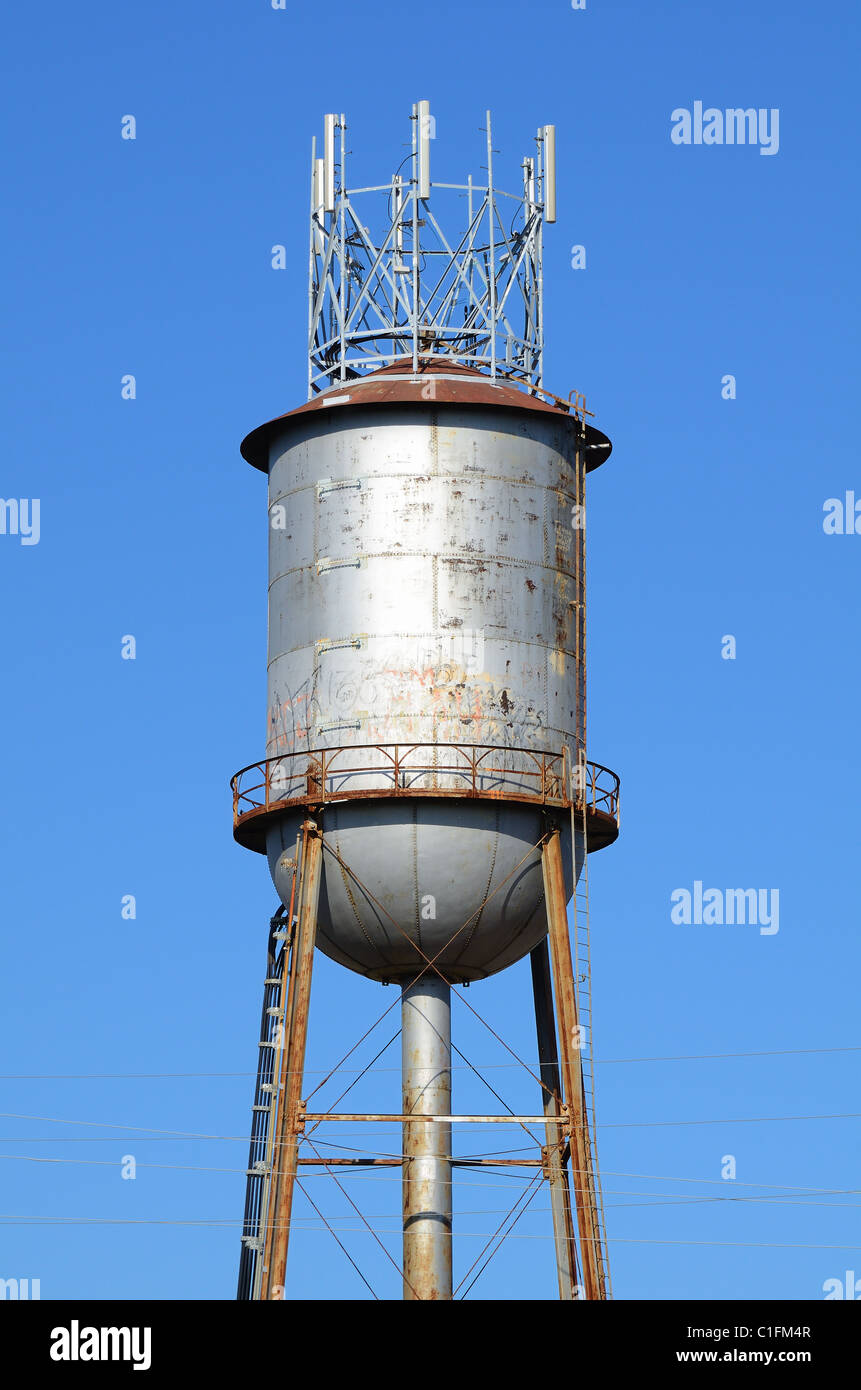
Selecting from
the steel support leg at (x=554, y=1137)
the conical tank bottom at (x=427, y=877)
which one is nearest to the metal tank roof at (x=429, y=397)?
the conical tank bottom at (x=427, y=877)

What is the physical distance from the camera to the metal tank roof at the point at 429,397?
36.8m

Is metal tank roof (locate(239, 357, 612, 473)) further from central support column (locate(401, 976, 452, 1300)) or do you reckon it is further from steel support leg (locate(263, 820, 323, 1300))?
central support column (locate(401, 976, 452, 1300))

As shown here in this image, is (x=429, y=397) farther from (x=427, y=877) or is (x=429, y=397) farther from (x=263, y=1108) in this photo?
(x=263, y=1108)

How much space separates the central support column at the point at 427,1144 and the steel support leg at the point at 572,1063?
2231 mm

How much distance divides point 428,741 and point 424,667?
1.05m

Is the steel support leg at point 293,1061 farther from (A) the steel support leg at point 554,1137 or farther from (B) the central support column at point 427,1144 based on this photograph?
(A) the steel support leg at point 554,1137

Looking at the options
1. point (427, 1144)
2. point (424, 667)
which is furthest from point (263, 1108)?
point (424, 667)

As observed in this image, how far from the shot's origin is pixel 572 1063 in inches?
1384

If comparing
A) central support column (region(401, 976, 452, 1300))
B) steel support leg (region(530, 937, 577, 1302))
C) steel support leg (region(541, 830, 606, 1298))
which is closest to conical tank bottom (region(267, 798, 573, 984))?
steel support leg (region(541, 830, 606, 1298))

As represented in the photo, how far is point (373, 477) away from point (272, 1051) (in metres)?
9.23

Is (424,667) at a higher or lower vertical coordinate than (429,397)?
lower

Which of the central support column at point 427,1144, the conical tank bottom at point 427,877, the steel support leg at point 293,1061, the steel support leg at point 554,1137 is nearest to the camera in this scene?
the steel support leg at point 293,1061

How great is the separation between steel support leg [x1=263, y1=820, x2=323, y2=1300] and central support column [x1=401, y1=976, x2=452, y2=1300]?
224cm
